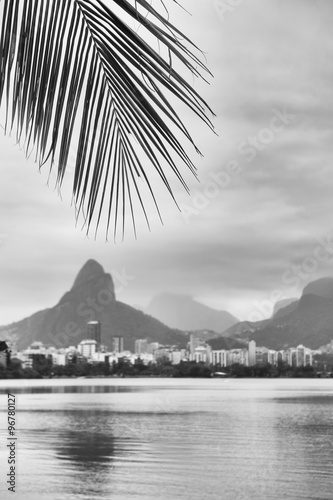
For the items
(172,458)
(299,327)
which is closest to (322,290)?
(299,327)

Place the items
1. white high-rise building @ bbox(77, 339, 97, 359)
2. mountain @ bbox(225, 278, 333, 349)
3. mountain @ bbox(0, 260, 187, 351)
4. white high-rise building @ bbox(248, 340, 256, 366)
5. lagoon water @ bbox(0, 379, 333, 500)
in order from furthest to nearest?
1. mountain @ bbox(0, 260, 187, 351)
2. white high-rise building @ bbox(77, 339, 97, 359)
3. mountain @ bbox(225, 278, 333, 349)
4. white high-rise building @ bbox(248, 340, 256, 366)
5. lagoon water @ bbox(0, 379, 333, 500)

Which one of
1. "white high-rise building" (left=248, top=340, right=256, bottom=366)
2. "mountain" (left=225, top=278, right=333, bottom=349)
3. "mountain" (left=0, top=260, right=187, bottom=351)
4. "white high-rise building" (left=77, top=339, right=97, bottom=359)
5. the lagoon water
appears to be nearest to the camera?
the lagoon water

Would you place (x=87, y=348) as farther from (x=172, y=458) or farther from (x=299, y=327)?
(x=172, y=458)

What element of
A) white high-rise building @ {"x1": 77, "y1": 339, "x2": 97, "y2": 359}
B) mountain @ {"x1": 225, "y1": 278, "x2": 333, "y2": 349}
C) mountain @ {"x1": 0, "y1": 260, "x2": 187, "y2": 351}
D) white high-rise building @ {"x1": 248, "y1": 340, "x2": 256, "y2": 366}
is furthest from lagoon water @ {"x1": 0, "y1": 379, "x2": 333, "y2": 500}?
mountain @ {"x1": 0, "y1": 260, "x2": 187, "y2": 351}

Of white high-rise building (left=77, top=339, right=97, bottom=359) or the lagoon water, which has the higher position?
white high-rise building (left=77, top=339, right=97, bottom=359)

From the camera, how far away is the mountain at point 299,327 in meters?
145

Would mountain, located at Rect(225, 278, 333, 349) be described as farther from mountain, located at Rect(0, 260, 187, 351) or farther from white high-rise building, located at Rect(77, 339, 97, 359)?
white high-rise building, located at Rect(77, 339, 97, 359)

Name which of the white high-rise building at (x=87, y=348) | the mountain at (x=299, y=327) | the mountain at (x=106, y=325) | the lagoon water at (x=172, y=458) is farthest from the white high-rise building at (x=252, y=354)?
the lagoon water at (x=172, y=458)

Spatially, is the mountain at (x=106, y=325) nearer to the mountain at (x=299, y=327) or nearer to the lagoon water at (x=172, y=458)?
the mountain at (x=299, y=327)

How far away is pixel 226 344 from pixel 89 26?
15582 cm

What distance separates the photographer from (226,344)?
15512cm

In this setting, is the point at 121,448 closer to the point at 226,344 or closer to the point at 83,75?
the point at 83,75

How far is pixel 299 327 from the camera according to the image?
154m

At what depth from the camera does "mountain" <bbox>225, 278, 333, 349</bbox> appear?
14525 centimetres
